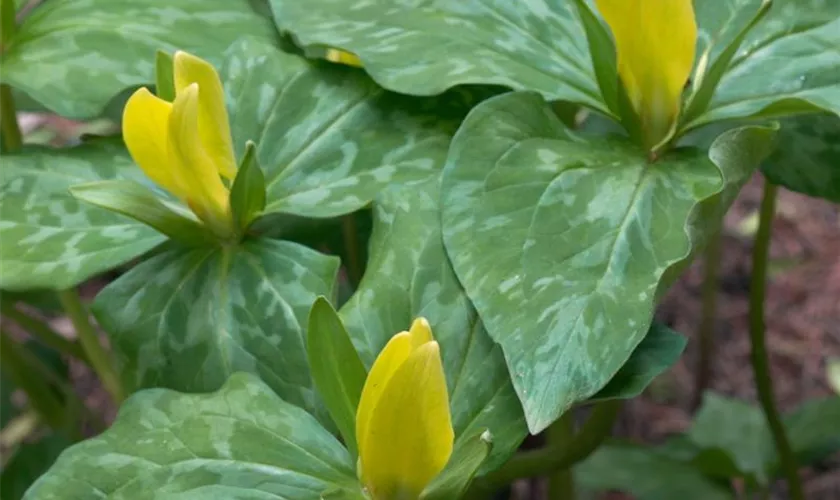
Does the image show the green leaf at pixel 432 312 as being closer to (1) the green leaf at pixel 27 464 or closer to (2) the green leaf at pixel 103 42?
(2) the green leaf at pixel 103 42

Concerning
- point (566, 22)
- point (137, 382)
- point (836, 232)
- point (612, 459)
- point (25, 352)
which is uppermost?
point (566, 22)

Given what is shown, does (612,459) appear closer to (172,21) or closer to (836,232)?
(172,21)

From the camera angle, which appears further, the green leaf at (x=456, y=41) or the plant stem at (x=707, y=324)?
the plant stem at (x=707, y=324)

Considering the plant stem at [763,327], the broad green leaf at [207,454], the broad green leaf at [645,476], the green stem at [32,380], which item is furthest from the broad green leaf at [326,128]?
the broad green leaf at [645,476]

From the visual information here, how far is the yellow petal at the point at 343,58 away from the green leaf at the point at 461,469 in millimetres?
251

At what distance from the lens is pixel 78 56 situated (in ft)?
1.88

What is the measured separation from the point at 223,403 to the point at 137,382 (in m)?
0.08

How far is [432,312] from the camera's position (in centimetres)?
47

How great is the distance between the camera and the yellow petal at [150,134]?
47cm

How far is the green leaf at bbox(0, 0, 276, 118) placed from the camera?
0.55m

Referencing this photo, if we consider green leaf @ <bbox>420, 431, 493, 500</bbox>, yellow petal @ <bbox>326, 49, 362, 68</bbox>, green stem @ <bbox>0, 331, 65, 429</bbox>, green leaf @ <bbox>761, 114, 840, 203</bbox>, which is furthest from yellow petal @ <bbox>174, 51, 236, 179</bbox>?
green stem @ <bbox>0, 331, 65, 429</bbox>

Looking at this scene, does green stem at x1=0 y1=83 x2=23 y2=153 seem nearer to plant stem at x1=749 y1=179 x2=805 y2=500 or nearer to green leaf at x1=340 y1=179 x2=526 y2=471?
green leaf at x1=340 y1=179 x2=526 y2=471

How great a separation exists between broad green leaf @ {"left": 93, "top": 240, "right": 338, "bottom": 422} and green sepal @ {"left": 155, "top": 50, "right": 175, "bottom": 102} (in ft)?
0.29

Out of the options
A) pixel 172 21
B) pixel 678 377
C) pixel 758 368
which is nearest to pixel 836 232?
pixel 678 377
